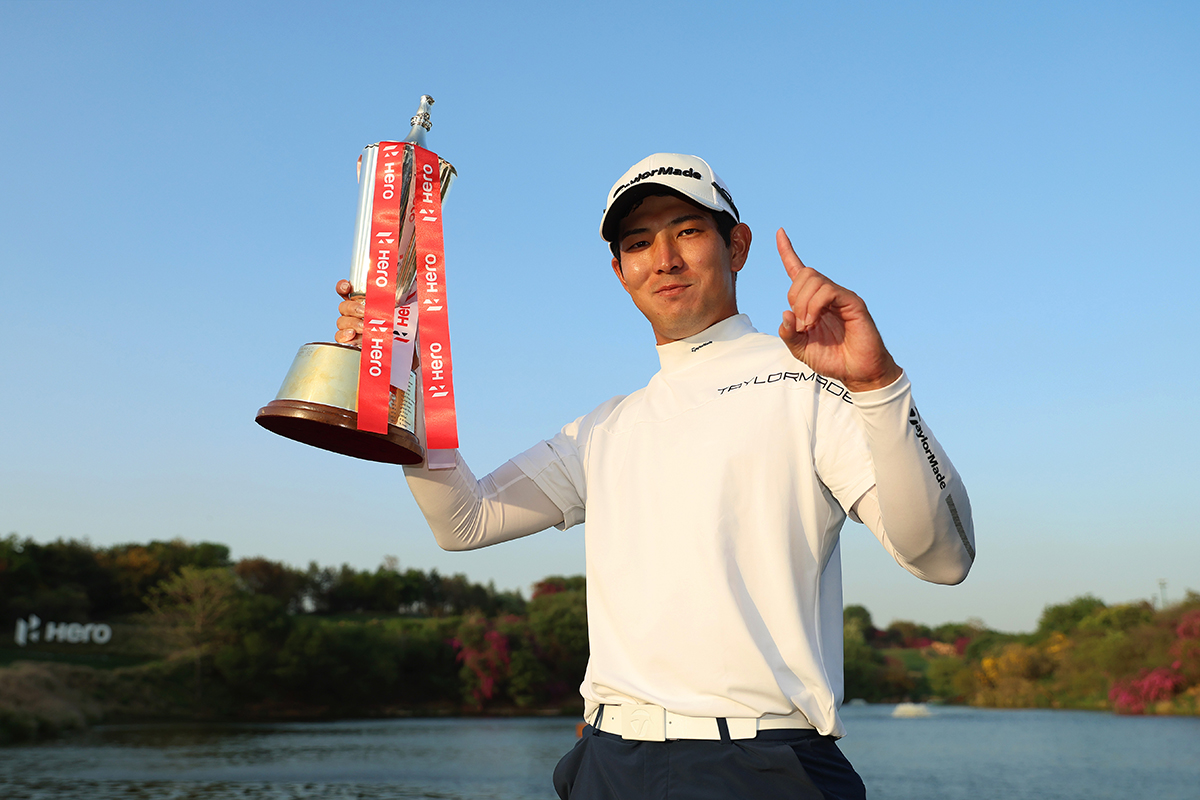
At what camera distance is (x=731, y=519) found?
2.24 m

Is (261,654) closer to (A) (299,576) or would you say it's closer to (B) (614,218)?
(A) (299,576)

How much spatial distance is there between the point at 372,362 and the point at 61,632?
219 ft

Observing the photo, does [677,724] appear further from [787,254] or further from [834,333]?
[787,254]

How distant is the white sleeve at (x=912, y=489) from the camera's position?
73.7 inches

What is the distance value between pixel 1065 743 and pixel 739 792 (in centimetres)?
5522

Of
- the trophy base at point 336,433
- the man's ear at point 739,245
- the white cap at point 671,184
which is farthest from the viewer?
the man's ear at point 739,245

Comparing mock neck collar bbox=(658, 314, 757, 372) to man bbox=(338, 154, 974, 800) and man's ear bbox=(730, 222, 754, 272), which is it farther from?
man's ear bbox=(730, 222, 754, 272)

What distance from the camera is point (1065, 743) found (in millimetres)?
47906

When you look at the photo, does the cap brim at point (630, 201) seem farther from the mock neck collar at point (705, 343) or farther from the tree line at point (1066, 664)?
the tree line at point (1066, 664)

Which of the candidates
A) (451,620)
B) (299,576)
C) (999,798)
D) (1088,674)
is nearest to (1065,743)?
(999,798)

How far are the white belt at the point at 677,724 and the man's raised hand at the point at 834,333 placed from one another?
82cm

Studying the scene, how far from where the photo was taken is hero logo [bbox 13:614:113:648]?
56.8 metres

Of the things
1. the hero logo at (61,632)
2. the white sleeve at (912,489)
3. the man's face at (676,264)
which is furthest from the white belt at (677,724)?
the hero logo at (61,632)

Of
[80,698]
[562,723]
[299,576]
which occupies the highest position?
[299,576]
